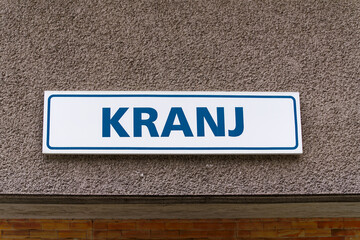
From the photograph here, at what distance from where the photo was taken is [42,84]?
1.70 m

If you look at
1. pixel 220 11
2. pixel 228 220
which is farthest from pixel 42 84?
pixel 228 220

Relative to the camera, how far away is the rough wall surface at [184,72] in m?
1.65

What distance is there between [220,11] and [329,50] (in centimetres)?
48

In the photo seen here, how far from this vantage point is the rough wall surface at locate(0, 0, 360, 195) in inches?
65.1

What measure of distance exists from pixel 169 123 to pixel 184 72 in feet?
0.74

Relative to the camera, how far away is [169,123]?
5.41 feet

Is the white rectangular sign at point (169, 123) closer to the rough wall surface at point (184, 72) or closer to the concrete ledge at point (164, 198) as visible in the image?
the rough wall surface at point (184, 72)

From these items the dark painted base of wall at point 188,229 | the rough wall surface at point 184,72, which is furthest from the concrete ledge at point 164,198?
the dark painted base of wall at point 188,229

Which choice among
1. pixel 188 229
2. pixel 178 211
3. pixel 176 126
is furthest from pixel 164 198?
pixel 188 229

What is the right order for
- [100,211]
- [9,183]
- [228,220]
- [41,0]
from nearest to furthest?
[9,183], [41,0], [100,211], [228,220]

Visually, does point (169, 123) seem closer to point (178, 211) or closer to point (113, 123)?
point (113, 123)

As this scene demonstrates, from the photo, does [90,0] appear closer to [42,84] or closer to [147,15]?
[147,15]

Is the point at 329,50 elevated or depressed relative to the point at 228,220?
elevated

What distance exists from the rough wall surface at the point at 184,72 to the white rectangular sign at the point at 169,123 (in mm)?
51
